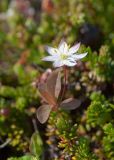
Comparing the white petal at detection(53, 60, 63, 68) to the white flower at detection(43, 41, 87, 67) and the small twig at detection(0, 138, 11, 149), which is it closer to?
the white flower at detection(43, 41, 87, 67)

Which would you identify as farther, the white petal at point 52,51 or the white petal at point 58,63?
the white petal at point 52,51

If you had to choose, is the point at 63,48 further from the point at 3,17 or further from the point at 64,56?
the point at 3,17

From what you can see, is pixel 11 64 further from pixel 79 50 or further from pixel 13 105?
pixel 79 50

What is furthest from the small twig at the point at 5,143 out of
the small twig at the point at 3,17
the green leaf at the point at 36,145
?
the small twig at the point at 3,17

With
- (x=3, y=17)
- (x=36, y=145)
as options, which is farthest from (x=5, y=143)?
(x=3, y=17)

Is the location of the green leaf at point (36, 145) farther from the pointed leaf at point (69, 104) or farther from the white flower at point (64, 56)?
the white flower at point (64, 56)

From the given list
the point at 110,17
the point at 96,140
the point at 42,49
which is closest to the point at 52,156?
the point at 96,140

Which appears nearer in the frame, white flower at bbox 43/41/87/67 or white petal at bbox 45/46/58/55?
white flower at bbox 43/41/87/67

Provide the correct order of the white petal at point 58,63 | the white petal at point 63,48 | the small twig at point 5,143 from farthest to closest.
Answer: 1. the small twig at point 5,143
2. the white petal at point 63,48
3. the white petal at point 58,63

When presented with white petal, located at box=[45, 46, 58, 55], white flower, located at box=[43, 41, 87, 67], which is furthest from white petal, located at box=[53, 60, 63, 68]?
white petal, located at box=[45, 46, 58, 55]
